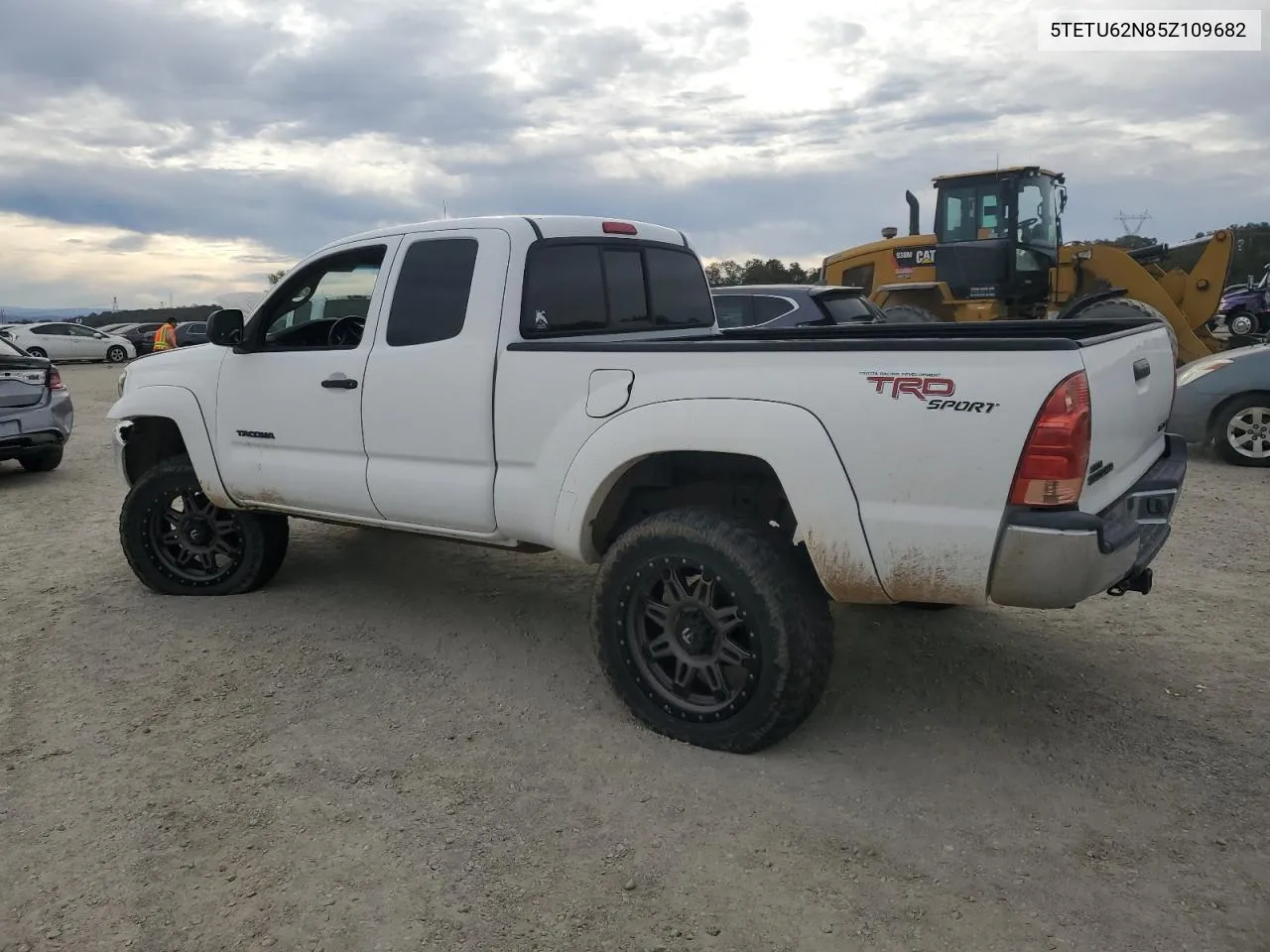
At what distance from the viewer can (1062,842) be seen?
119 inches

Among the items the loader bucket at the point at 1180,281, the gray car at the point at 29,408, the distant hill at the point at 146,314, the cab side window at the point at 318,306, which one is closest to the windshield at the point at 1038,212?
the loader bucket at the point at 1180,281

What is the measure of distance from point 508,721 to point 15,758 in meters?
1.89

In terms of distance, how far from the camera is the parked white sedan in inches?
1328

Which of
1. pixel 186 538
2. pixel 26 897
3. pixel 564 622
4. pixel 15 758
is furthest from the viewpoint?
pixel 186 538

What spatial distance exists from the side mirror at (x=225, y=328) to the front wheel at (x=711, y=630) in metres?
2.56

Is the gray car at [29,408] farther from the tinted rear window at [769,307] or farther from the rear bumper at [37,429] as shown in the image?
the tinted rear window at [769,307]

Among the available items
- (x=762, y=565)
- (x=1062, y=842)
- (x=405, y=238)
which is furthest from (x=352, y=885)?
(x=405, y=238)

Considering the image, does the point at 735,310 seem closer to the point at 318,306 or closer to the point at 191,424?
the point at 318,306

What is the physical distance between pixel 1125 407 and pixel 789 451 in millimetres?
1195

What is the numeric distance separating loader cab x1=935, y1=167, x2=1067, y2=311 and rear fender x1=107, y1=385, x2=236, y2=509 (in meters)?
11.3

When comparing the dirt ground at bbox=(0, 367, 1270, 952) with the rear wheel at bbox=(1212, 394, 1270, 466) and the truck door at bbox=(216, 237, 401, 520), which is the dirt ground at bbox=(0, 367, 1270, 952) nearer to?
the truck door at bbox=(216, 237, 401, 520)

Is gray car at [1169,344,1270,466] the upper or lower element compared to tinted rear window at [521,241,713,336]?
lower

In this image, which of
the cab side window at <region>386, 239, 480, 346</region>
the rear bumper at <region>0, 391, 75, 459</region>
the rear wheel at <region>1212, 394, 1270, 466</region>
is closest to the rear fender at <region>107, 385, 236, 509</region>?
the cab side window at <region>386, 239, 480, 346</region>

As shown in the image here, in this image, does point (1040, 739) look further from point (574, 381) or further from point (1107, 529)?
point (574, 381)
